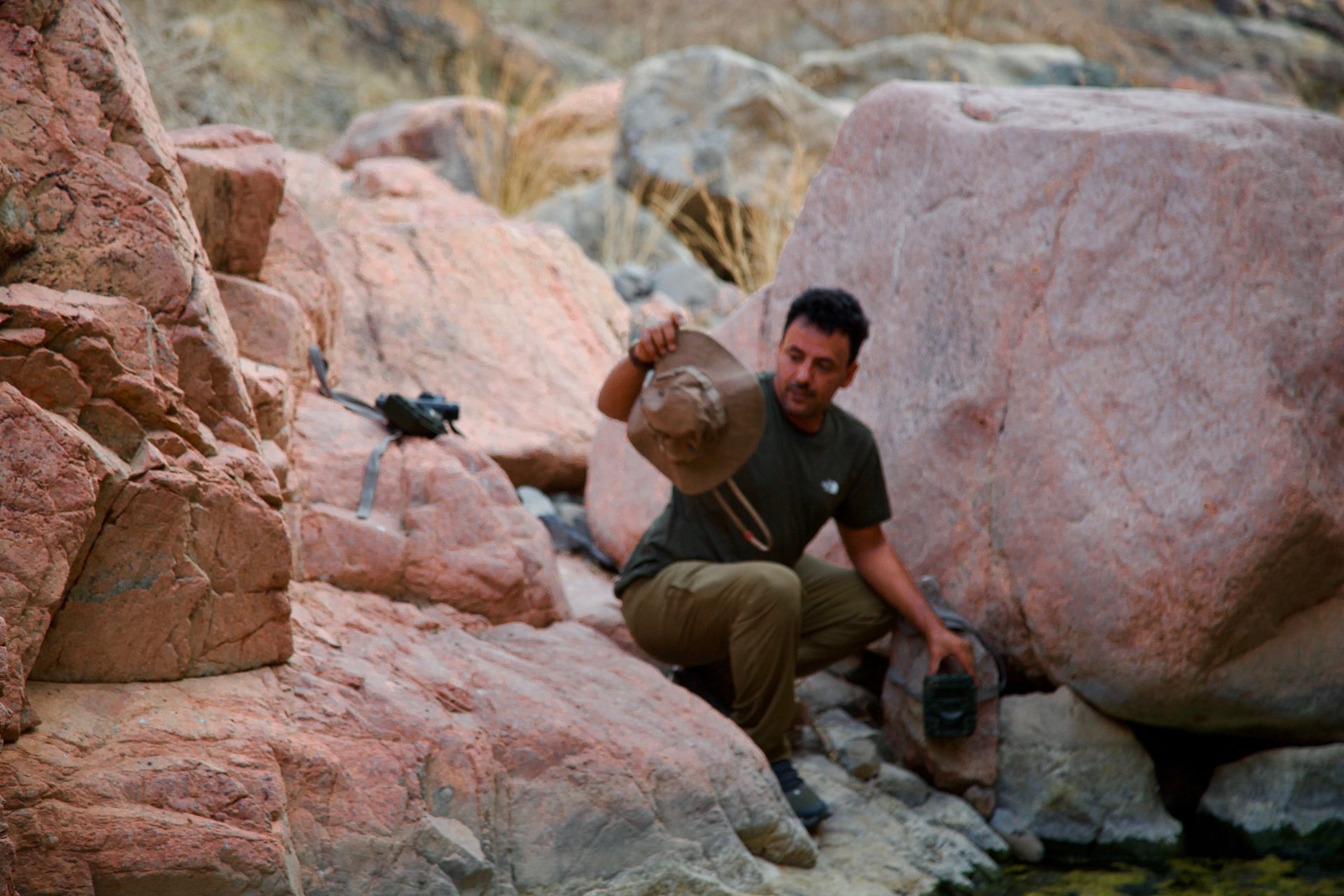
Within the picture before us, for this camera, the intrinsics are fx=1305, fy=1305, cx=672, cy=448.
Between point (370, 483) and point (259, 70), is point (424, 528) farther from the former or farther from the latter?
point (259, 70)

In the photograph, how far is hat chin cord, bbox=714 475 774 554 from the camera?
158 inches

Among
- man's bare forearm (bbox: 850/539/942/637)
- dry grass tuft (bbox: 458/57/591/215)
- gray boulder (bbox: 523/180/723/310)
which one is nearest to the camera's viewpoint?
man's bare forearm (bbox: 850/539/942/637)

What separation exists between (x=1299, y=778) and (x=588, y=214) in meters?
6.32

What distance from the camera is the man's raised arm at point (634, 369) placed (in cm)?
376

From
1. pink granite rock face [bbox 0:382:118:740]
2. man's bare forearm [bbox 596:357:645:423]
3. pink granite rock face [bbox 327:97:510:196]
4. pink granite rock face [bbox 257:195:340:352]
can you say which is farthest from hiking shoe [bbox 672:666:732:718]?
pink granite rock face [bbox 327:97:510:196]

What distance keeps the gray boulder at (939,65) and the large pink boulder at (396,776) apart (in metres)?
8.58

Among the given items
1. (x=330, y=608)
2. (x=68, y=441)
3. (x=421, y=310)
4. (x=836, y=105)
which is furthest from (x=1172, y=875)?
(x=836, y=105)

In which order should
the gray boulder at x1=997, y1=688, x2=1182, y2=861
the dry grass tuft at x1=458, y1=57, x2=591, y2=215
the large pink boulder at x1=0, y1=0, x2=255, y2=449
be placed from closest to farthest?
the large pink boulder at x1=0, y1=0, x2=255, y2=449 → the gray boulder at x1=997, y1=688, x2=1182, y2=861 → the dry grass tuft at x1=458, y1=57, x2=591, y2=215

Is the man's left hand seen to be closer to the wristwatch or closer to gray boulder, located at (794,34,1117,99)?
the wristwatch

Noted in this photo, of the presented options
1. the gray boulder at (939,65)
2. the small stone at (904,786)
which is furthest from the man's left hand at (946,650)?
the gray boulder at (939,65)

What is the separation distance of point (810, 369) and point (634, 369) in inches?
23.0

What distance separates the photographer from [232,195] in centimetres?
399

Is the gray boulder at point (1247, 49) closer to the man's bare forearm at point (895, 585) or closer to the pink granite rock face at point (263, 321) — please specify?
the man's bare forearm at point (895, 585)

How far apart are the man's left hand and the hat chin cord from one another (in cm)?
59
